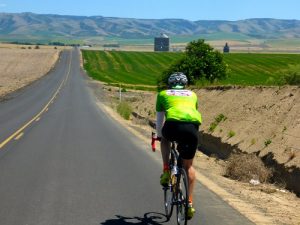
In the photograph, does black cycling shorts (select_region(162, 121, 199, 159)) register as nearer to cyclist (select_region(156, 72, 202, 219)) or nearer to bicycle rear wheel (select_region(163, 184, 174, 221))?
cyclist (select_region(156, 72, 202, 219))

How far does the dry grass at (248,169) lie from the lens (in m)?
11.7

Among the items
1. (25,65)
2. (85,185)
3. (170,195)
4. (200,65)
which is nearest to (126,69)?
(25,65)

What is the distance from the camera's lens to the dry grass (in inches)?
461

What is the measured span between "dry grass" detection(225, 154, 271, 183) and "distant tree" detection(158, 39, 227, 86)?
1357 inches

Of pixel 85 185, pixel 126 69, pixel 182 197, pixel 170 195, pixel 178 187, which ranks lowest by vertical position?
pixel 126 69

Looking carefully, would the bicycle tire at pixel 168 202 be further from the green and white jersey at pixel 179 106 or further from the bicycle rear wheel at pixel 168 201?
the green and white jersey at pixel 179 106

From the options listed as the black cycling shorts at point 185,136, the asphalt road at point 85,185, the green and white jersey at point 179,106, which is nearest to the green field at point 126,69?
the asphalt road at point 85,185

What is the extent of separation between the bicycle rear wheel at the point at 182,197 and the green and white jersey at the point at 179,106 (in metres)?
0.69

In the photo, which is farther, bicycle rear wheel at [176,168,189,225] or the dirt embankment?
the dirt embankment

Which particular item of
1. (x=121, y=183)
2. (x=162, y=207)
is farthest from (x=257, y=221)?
(x=121, y=183)

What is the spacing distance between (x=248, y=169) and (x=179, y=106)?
18.9ft

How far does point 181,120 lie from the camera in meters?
6.52

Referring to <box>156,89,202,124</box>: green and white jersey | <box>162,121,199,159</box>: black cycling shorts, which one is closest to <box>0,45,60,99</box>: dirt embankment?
<box>156,89,202,124</box>: green and white jersey

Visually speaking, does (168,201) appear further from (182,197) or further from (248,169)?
(248,169)
